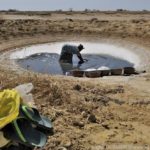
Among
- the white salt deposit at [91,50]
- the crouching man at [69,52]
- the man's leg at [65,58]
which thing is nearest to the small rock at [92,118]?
the crouching man at [69,52]

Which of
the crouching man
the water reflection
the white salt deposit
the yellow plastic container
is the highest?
the yellow plastic container

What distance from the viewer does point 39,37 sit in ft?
70.4

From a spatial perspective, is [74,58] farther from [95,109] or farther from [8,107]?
[8,107]

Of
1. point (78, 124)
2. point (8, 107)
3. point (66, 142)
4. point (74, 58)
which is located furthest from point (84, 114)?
point (74, 58)

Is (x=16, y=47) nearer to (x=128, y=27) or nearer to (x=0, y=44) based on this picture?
(x=0, y=44)

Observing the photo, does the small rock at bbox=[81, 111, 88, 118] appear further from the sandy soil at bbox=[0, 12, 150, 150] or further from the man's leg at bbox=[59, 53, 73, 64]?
the man's leg at bbox=[59, 53, 73, 64]

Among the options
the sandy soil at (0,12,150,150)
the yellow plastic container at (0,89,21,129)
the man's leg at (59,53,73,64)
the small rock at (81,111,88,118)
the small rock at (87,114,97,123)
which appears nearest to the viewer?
the yellow plastic container at (0,89,21,129)

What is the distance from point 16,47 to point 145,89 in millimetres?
8925

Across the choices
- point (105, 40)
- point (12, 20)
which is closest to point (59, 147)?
point (105, 40)

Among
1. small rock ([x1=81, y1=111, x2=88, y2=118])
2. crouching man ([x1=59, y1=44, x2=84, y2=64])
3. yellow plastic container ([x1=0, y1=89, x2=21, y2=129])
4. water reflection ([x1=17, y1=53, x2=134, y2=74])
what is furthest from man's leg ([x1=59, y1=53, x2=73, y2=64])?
yellow plastic container ([x1=0, y1=89, x2=21, y2=129])

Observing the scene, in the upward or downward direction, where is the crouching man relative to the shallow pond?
upward

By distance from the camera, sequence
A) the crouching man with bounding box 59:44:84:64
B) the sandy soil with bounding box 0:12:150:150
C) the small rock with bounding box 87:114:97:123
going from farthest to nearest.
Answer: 1. the crouching man with bounding box 59:44:84:64
2. the small rock with bounding box 87:114:97:123
3. the sandy soil with bounding box 0:12:150:150

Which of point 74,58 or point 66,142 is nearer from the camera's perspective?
point 66,142

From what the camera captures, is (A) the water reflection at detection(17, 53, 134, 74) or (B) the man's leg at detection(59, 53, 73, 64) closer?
(A) the water reflection at detection(17, 53, 134, 74)
